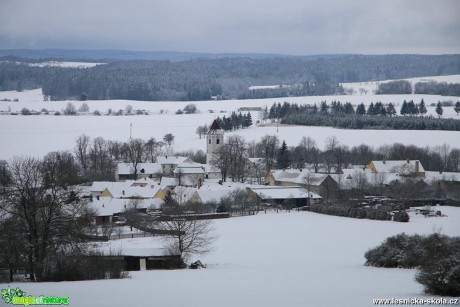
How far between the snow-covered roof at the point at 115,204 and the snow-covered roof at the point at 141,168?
1480 cm

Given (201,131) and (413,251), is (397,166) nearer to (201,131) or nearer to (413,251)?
(201,131)

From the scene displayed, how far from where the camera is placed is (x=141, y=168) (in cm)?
6241

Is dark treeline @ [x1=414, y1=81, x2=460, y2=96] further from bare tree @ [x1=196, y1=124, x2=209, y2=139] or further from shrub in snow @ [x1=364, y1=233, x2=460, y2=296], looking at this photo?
shrub in snow @ [x1=364, y1=233, x2=460, y2=296]

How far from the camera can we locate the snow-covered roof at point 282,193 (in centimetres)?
4957

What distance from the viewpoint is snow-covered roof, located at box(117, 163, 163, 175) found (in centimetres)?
6173

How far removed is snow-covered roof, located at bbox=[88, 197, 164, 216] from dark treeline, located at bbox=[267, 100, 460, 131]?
1865 inches

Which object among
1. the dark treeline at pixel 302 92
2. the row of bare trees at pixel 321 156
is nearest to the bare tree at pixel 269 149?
the row of bare trees at pixel 321 156

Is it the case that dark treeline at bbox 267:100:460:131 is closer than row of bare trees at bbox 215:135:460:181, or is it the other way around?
row of bare trees at bbox 215:135:460:181

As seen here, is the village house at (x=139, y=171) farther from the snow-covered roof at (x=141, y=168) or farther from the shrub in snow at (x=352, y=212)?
the shrub in snow at (x=352, y=212)

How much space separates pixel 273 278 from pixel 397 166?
150 ft

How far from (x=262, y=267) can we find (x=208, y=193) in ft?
88.8

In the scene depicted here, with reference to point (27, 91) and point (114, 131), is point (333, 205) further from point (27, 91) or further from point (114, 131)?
point (27, 91)

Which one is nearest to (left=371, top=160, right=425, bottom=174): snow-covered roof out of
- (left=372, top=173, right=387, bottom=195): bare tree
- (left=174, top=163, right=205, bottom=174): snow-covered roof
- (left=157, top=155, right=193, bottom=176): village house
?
(left=372, top=173, right=387, bottom=195): bare tree

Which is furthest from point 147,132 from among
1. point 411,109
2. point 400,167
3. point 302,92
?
point 302,92
